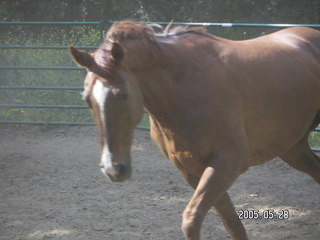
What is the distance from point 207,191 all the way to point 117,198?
6.80ft

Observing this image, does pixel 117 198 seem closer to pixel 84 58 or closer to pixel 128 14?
pixel 84 58

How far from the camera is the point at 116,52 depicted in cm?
272

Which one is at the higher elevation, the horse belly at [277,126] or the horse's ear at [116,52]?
the horse's ear at [116,52]

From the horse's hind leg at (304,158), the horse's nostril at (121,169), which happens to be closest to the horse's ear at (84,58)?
the horse's nostril at (121,169)

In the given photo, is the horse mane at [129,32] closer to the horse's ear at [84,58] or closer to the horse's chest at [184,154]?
the horse's ear at [84,58]

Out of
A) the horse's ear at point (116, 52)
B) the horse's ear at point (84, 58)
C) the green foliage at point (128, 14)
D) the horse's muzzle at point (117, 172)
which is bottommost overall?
the green foliage at point (128, 14)

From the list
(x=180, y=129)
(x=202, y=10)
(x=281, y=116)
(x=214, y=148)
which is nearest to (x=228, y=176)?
(x=214, y=148)

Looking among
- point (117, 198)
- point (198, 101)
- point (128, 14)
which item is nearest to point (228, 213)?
point (198, 101)

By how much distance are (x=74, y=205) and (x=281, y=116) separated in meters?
2.17

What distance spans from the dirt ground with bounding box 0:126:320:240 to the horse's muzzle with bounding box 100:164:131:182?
57.8 inches

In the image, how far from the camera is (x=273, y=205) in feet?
15.3

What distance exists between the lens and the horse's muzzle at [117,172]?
105 inches

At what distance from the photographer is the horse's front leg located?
2922 millimetres

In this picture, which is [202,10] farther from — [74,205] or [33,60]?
[74,205]
